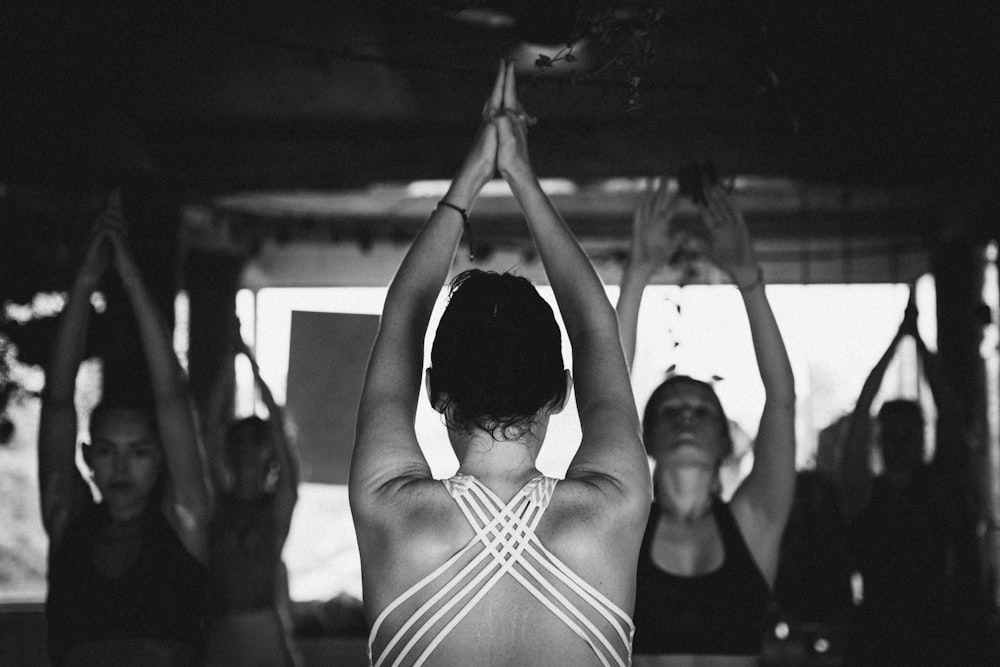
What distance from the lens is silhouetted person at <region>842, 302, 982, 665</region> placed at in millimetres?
3004

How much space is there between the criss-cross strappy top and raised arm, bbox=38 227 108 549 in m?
1.65

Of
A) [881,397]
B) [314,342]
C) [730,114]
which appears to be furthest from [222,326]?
[881,397]

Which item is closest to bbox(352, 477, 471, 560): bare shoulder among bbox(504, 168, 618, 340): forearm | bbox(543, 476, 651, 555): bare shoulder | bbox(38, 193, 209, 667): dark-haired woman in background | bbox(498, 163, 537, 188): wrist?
bbox(543, 476, 651, 555): bare shoulder

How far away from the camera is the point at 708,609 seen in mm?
2324

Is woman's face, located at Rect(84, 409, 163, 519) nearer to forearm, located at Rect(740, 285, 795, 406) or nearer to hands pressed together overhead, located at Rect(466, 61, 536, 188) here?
hands pressed together overhead, located at Rect(466, 61, 536, 188)

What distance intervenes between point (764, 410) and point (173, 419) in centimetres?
157

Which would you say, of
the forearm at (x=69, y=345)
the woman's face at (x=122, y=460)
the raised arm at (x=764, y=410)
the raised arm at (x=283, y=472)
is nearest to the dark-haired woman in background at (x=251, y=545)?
the raised arm at (x=283, y=472)

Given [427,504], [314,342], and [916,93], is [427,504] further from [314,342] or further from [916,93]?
[314,342]

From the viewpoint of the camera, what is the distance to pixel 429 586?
1287 mm

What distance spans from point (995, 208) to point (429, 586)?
3495 mm

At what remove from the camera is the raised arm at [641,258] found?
231cm

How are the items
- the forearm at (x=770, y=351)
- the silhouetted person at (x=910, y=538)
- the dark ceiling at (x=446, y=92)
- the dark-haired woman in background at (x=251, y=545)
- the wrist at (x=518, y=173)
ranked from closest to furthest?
the wrist at (x=518, y=173) → the forearm at (x=770, y=351) → the silhouetted person at (x=910, y=538) → the dark ceiling at (x=446, y=92) → the dark-haired woman in background at (x=251, y=545)

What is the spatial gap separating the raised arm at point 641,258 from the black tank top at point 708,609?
581mm

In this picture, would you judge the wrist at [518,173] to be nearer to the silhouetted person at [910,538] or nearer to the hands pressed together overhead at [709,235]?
the hands pressed together overhead at [709,235]
